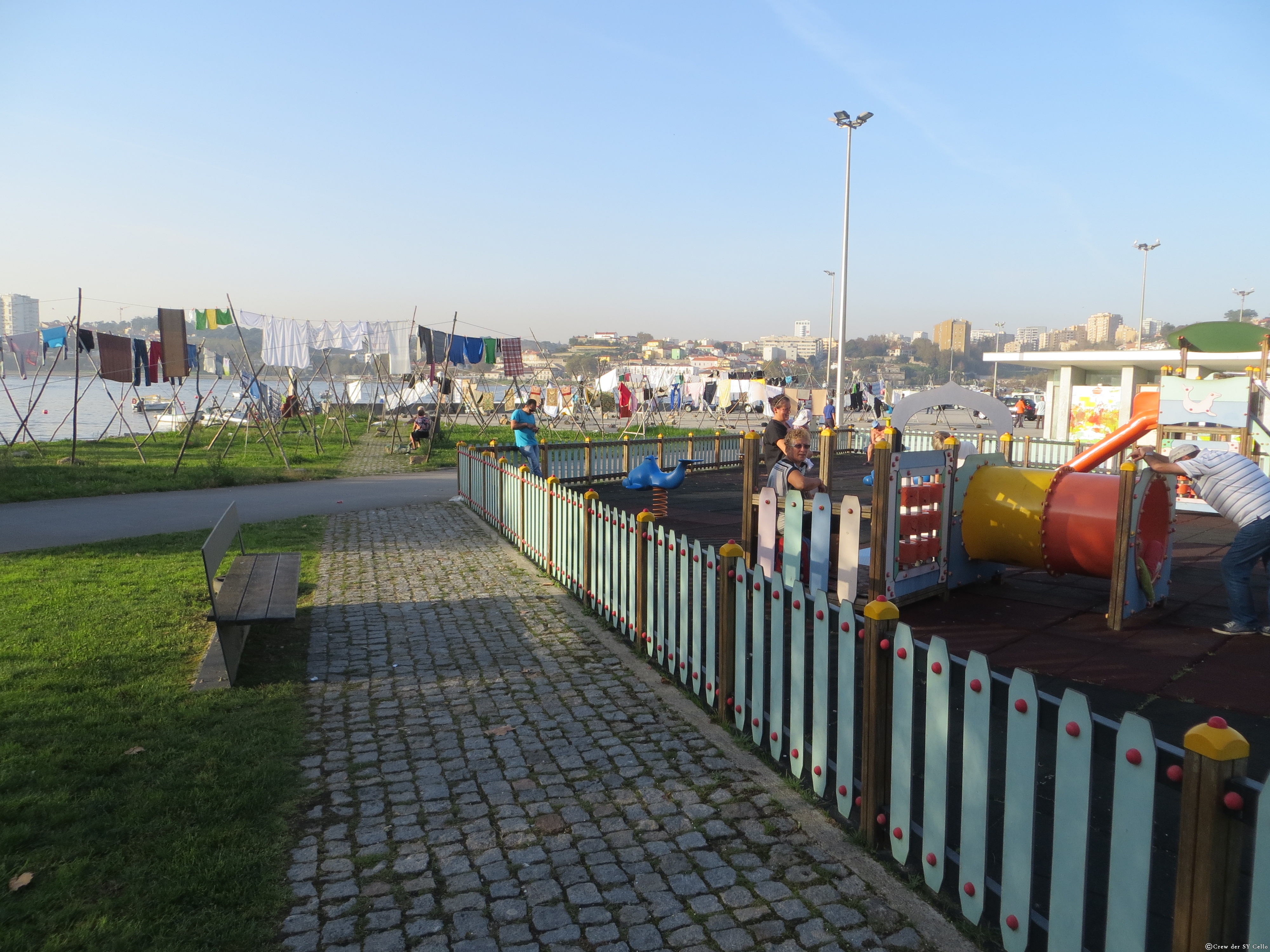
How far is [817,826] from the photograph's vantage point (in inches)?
155

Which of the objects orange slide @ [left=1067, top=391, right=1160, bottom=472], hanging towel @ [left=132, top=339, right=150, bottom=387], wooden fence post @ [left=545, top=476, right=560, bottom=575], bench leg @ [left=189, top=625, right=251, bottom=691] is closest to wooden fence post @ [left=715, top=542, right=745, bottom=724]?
bench leg @ [left=189, top=625, right=251, bottom=691]

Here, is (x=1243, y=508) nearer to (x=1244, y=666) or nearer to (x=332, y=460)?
(x=1244, y=666)

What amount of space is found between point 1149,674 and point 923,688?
172 cm

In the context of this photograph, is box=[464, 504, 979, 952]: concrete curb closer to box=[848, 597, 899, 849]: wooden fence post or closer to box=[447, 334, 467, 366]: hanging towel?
box=[848, 597, 899, 849]: wooden fence post

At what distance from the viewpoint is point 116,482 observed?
16547mm

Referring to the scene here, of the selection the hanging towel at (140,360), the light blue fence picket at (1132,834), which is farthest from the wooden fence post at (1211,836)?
the hanging towel at (140,360)

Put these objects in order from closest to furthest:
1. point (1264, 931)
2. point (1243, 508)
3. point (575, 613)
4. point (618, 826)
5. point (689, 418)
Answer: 1. point (1264, 931)
2. point (618, 826)
3. point (1243, 508)
4. point (575, 613)
5. point (689, 418)

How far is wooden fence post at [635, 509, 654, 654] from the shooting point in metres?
6.38

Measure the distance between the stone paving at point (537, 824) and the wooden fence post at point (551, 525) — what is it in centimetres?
223

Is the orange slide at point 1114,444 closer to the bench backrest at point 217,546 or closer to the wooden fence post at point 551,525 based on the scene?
the wooden fence post at point 551,525

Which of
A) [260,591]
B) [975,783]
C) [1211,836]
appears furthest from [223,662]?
[1211,836]

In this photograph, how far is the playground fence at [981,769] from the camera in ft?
7.45

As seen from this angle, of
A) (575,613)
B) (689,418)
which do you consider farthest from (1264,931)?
(689,418)

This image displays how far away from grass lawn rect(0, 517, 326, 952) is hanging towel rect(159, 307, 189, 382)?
16734 millimetres
